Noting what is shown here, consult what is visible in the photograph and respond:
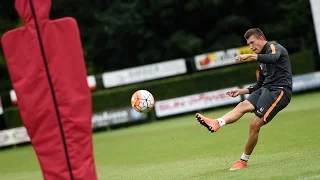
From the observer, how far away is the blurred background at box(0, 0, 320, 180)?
1286 inches

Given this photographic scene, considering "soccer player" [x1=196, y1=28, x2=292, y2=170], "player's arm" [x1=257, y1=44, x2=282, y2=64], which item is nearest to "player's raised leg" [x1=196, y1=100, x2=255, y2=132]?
"soccer player" [x1=196, y1=28, x2=292, y2=170]

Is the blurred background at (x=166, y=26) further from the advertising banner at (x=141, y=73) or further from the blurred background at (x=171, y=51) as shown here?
the advertising banner at (x=141, y=73)

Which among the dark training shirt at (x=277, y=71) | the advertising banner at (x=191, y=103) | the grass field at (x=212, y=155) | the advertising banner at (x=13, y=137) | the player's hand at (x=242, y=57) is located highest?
the player's hand at (x=242, y=57)

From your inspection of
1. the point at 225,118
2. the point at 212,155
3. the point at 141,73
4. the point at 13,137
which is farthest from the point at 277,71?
the point at 141,73

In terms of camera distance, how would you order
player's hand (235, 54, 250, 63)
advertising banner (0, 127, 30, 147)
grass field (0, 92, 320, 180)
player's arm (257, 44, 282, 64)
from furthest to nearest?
advertising banner (0, 127, 30, 147) → grass field (0, 92, 320, 180) → player's arm (257, 44, 282, 64) → player's hand (235, 54, 250, 63)

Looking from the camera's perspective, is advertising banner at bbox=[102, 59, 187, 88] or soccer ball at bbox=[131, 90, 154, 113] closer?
soccer ball at bbox=[131, 90, 154, 113]

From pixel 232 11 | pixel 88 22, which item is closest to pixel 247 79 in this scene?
pixel 232 11

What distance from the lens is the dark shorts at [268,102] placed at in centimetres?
1042

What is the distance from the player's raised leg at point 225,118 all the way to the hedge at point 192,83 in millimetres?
24953

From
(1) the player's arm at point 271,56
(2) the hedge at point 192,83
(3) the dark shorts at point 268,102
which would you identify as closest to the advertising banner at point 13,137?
(2) the hedge at point 192,83

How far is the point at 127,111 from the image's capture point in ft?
105

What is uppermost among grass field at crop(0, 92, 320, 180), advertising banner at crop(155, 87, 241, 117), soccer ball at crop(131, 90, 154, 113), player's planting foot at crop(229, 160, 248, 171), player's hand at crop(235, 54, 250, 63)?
player's hand at crop(235, 54, 250, 63)

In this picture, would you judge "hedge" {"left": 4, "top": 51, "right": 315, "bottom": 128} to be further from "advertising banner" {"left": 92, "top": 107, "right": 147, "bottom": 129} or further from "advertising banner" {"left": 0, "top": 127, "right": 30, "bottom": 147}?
"advertising banner" {"left": 0, "top": 127, "right": 30, "bottom": 147}

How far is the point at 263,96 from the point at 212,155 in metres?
3.44
